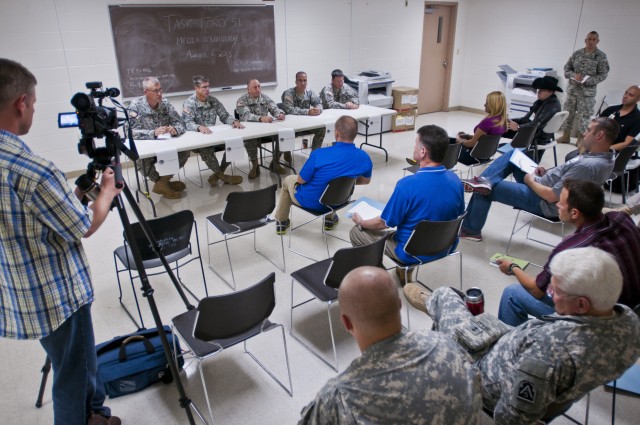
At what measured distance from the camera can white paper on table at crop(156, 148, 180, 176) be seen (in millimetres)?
4234

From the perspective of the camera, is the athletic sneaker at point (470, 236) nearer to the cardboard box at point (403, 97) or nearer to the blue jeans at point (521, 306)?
the blue jeans at point (521, 306)

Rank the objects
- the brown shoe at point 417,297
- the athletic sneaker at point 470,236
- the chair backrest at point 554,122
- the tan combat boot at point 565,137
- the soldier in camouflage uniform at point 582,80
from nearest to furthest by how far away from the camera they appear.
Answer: the brown shoe at point 417,297 → the athletic sneaker at point 470,236 → the chair backrest at point 554,122 → the soldier in camouflage uniform at point 582,80 → the tan combat boot at point 565,137

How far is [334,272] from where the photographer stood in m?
2.47

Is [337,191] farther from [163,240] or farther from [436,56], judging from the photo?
Answer: [436,56]

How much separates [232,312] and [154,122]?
3.60m

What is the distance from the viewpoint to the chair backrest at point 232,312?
6.38 ft

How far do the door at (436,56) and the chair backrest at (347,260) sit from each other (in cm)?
728

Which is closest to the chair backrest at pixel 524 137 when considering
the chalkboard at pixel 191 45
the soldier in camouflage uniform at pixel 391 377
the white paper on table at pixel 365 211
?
the white paper on table at pixel 365 211

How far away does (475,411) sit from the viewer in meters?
1.23

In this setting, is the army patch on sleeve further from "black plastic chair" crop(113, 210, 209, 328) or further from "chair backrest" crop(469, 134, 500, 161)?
"chair backrest" crop(469, 134, 500, 161)

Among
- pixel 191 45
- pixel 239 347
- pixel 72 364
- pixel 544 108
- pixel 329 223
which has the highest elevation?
pixel 191 45

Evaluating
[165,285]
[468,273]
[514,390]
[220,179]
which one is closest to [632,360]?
[514,390]

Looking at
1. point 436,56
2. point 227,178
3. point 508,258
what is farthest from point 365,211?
point 436,56

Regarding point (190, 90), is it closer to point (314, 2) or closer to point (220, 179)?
point (220, 179)
